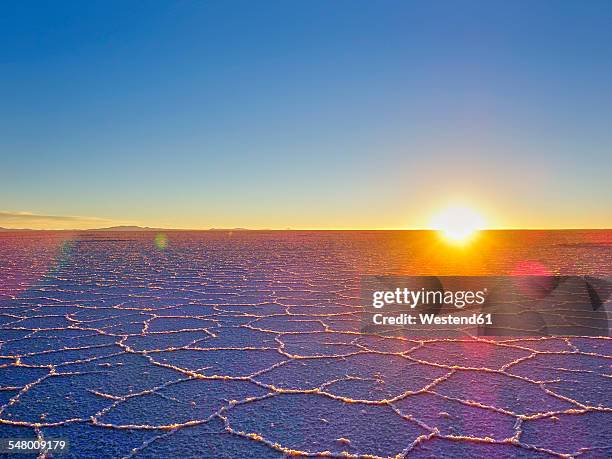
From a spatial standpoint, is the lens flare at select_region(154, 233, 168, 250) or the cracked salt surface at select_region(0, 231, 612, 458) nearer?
the cracked salt surface at select_region(0, 231, 612, 458)

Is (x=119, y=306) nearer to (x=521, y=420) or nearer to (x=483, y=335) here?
(x=483, y=335)

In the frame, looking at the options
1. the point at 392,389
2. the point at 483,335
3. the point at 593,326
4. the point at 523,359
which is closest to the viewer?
the point at 392,389

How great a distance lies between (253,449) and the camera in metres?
1.71

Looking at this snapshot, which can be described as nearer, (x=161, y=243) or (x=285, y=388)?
(x=285, y=388)

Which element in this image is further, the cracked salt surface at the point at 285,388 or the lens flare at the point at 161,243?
the lens flare at the point at 161,243

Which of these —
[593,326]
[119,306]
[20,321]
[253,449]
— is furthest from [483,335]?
[20,321]

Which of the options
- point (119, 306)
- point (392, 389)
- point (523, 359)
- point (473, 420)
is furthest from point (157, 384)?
point (119, 306)

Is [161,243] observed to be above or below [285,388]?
above

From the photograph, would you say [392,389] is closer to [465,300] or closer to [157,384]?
[157,384]

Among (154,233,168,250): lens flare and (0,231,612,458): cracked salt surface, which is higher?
(154,233,168,250): lens flare

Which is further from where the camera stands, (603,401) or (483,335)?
(483,335)

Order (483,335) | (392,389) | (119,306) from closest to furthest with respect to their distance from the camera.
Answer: (392,389) < (483,335) < (119,306)

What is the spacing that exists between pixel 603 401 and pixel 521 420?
1.60ft

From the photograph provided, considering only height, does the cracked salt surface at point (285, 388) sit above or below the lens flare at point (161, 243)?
below
